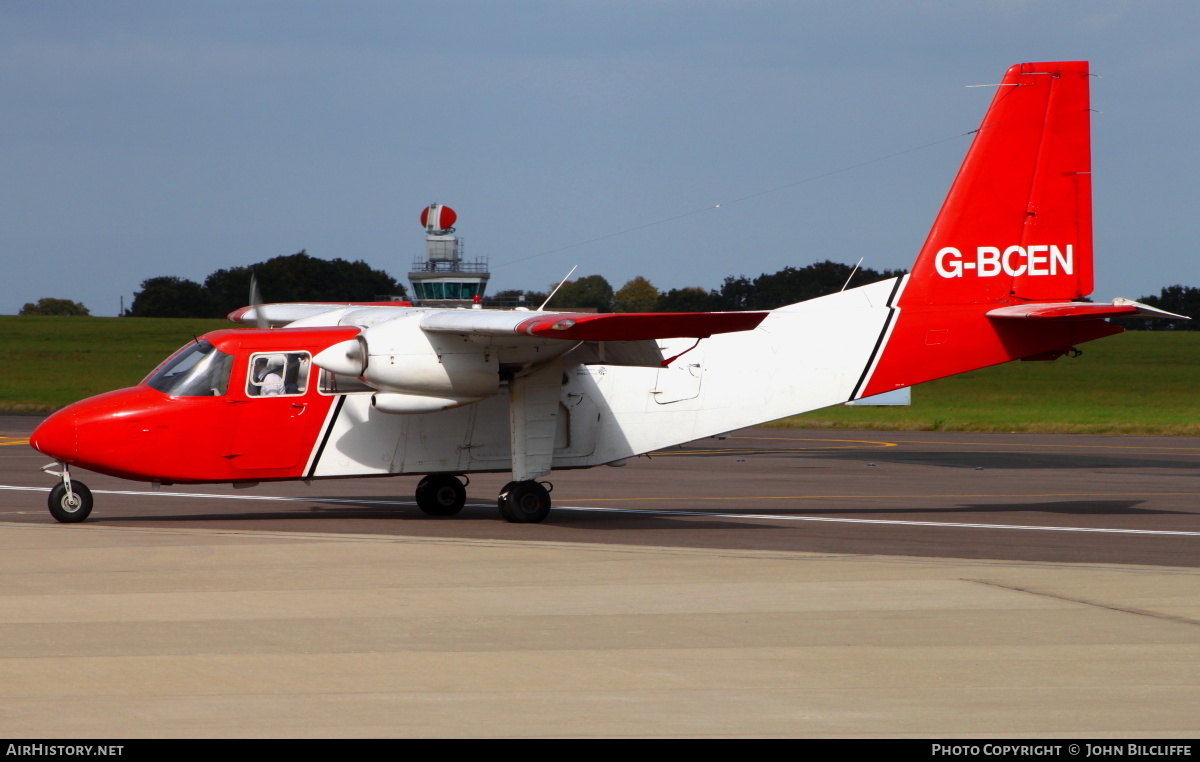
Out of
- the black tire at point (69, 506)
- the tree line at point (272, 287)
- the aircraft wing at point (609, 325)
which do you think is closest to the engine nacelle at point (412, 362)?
the aircraft wing at point (609, 325)

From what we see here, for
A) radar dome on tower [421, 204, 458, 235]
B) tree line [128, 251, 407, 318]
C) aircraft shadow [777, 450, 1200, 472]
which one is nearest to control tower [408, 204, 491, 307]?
radar dome on tower [421, 204, 458, 235]

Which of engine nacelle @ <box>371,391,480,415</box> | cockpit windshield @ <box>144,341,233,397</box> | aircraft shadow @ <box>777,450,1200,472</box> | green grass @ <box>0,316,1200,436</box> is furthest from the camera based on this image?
green grass @ <box>0,316,1200,436</box>

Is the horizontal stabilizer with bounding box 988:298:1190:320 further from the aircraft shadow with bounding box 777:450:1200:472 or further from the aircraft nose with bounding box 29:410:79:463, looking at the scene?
the aircraft nose with bounding box 29:410:79:463

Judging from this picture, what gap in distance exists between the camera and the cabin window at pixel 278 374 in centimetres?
1517

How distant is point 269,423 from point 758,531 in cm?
623

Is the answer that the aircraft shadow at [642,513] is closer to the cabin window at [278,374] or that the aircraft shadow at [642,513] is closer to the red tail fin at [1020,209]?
the cabin window at [278,374]

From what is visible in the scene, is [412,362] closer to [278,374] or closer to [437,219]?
[278,374]

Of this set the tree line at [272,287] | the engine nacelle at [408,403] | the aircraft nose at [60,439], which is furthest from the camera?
the tree line at [272,287]

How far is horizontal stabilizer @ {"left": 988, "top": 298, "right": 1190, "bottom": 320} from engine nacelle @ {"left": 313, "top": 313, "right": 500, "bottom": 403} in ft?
23.8

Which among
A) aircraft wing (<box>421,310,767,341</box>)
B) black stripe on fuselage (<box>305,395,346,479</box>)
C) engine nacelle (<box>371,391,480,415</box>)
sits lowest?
black stripe on fuselage (<box>305,395,346,479</box>)

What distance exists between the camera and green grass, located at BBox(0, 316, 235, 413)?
172ft

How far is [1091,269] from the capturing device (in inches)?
701

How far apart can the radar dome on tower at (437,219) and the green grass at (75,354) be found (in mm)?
15051

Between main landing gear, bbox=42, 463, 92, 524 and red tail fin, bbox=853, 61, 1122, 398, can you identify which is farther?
red tail fin, bbox=853, 61, 1122, 398
